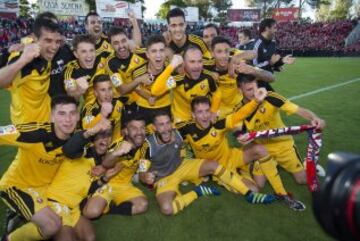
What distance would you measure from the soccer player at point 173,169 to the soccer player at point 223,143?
0.17 meters

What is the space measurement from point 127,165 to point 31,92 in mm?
1473

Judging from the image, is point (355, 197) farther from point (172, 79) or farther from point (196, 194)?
point (172, 79)

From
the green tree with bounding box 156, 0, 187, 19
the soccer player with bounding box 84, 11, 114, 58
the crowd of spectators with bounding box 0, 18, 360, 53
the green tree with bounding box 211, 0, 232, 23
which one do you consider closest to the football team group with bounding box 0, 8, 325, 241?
the soccer player with bounding box 84, 11, 114, 58

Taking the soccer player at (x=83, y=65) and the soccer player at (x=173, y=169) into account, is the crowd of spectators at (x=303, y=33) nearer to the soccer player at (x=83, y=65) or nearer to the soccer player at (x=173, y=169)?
the soccer player at (x=83, y=65)

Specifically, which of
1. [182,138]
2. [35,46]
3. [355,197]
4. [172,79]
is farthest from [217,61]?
[355,197]

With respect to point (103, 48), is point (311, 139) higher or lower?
lower

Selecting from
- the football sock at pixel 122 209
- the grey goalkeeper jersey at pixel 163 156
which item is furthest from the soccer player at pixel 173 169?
the football sock at pixel 122 209

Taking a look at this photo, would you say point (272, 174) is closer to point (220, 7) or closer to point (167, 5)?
point (167, 5)

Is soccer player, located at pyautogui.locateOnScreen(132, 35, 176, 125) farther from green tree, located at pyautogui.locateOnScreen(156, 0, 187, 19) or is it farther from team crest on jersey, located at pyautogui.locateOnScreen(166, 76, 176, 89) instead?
green tree, located at pyautogui.locateOnScreen(156, 0, 187, 19)

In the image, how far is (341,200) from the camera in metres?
1.27

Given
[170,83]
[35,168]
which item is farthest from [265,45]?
[35,168]

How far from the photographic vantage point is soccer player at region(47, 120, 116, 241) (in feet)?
11.5

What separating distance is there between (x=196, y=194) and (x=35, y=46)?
7.89ft

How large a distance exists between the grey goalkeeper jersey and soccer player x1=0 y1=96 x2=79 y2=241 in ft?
3.75
